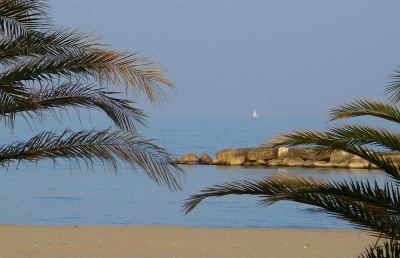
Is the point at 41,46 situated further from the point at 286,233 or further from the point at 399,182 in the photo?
the point at 286,233

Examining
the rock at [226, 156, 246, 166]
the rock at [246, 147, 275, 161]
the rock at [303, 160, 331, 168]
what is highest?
the rock at [246, 147, 275, 161]

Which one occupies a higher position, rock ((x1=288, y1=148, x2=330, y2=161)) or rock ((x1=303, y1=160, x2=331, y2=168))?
rock ((x1=288, y1=148, x2=330, y2=161))

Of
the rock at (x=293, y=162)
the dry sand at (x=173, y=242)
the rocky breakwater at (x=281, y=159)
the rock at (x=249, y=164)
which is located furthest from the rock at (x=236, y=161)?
the dry sand at (x=173, y=242)

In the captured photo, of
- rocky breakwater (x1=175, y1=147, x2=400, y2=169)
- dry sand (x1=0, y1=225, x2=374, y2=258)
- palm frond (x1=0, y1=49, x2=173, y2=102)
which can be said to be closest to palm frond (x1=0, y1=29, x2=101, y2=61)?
palm frond (x1=0, y1=49, x2=173, y2=102)

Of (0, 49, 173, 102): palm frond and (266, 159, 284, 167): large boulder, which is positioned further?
(266, 159, 284, 167): large boulder

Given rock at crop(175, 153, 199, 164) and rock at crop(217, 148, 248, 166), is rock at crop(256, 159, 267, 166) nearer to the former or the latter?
rock at crop(217, 148, 248, 166)

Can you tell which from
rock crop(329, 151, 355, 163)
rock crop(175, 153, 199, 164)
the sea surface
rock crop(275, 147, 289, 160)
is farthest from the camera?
rock crop(175, 153, 199, 164)

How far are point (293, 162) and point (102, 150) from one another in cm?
3218

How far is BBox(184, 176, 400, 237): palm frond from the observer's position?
7102 millimetres

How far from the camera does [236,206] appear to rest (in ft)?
80.7

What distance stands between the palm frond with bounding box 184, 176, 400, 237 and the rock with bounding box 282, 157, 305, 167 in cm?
3264

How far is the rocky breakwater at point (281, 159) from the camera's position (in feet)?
129

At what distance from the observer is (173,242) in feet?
52.6

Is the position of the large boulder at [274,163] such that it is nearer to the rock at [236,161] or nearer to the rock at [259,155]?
the rock at [259,155]
